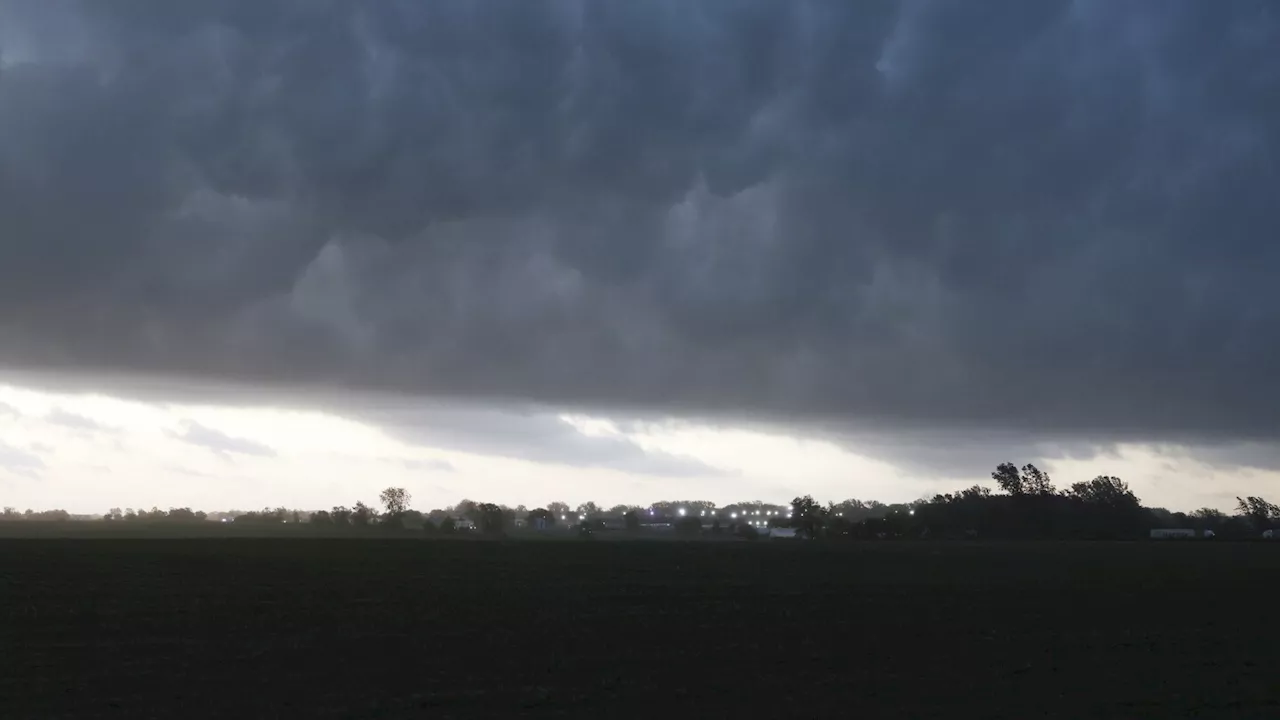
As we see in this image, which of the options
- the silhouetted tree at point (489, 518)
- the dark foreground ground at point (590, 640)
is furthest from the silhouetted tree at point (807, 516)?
the dark foreground ground at point (590, 640)

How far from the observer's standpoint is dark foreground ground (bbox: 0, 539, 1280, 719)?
1051 inches

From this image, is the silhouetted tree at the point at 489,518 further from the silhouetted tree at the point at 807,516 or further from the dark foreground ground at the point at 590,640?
the dark foreground ground at the point at 590,640

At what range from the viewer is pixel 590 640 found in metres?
39.0

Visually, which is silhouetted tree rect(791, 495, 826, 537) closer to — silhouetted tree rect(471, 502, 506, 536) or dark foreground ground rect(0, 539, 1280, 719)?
silhouetted tree rect(471, 502, 506, 536)

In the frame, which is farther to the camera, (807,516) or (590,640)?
(807,516)

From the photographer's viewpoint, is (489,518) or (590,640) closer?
(590,640)

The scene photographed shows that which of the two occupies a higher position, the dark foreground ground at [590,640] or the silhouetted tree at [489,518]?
the silhouetted tree at [489,518]

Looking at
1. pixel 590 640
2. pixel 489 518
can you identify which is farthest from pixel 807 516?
pixel 590 640

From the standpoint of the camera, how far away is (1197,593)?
62.3 metres

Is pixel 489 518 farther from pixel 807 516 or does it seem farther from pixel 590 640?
pixel 590 640

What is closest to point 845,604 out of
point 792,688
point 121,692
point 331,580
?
point 792,688

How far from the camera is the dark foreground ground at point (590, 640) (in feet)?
87.6

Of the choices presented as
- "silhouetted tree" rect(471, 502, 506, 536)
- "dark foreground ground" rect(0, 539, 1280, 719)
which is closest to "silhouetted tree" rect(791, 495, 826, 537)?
"silhouetted tree" rect(471, 502, 506, 536)

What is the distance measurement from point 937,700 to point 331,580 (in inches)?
1496
